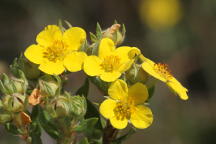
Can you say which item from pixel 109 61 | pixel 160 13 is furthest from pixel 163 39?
pixel 109 61

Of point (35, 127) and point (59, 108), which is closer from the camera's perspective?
point (59, 108)

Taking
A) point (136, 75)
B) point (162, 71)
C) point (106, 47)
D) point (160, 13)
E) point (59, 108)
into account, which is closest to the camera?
point (59, 108)

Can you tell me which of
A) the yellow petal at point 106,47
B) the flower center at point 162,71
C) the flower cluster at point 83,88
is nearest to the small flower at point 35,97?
the flower cluster at point 83,88

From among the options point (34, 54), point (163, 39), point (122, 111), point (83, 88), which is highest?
point (34, 54)

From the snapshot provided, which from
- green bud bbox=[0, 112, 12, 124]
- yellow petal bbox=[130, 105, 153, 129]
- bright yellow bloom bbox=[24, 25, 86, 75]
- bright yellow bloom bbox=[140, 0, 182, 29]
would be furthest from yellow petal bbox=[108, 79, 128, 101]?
bright yellow bloom bbox=[140, 0, 182, 29]

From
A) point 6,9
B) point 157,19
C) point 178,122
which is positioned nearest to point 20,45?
point 6,9

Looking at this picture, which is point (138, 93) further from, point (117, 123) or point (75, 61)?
point (75, 61)

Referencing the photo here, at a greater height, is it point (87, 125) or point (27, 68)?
point (27, 68)
